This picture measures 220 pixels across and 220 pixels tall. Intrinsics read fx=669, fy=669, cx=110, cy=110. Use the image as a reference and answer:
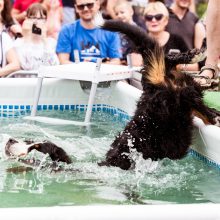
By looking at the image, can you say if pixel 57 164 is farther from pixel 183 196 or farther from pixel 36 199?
pixel 183 196

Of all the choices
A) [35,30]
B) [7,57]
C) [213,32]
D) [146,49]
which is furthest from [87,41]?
[146,49]

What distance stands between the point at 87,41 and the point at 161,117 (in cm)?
360

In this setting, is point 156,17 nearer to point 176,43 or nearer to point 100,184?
point 176,43

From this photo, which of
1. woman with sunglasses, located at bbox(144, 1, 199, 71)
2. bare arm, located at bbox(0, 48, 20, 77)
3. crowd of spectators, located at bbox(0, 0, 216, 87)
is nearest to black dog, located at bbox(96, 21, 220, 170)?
crowd of spectators, located at bbox(0, 0, 216, 87)

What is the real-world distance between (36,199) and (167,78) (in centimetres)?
113

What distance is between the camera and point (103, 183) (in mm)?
4109

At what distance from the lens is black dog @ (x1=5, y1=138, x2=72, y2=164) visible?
424 cm

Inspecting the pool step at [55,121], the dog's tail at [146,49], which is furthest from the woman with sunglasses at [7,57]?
the dog's tail at [146,49]

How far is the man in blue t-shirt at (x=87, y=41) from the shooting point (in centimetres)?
752

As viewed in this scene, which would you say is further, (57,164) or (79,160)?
(79,160)

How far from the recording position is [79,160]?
15.1 ft

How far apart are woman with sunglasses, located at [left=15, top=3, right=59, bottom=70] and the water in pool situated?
2.73 metres

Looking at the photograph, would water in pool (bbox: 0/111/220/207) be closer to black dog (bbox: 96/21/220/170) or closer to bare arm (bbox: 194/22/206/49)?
black dog (bbox: 96/21/220/170)

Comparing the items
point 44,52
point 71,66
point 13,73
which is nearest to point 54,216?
point 71,66
